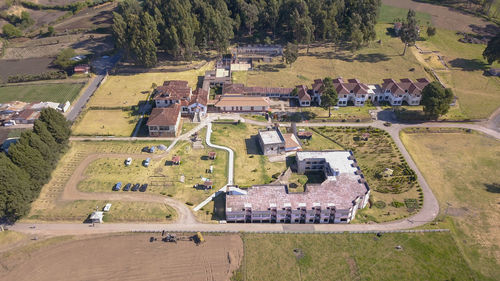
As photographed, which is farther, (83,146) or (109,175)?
(83,146)

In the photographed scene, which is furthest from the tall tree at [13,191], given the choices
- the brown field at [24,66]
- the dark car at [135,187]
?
the brown field at [24,66]

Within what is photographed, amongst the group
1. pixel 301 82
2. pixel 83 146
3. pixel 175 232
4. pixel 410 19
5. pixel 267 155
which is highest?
pixel 410 19

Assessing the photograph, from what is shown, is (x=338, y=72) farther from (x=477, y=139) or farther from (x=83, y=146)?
(x=83, y=146)

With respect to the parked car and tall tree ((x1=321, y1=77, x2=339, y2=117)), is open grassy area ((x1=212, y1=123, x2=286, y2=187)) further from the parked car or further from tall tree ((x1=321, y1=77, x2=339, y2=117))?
the parked car

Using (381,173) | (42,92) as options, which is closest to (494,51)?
(381,173)

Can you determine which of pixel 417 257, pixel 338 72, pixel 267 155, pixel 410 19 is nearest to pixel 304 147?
pixel 267 155

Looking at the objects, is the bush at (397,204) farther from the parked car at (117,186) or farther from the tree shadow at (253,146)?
the parked car at (117,186)
